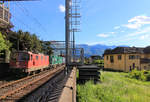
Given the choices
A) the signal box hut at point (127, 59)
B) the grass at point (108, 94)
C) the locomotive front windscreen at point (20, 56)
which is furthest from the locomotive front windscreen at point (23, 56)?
the signal box hut at point (127, 59)

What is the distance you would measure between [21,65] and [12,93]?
5.48 m

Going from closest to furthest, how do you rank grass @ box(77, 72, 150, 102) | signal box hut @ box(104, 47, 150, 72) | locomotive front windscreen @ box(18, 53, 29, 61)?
grass @ box(77, 72, 150, 102) → locomotive front windscreen @ box(18, 53, 29, 61) → signal box hut @ box(104, 47, 150, 72)

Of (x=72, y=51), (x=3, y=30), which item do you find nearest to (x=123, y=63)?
(x=72, y=51)

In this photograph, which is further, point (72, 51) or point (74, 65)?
point (72, 51)

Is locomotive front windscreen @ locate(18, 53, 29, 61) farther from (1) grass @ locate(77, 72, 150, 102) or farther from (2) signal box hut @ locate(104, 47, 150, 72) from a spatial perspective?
(2) signal box hut @ locate(104, 47, 150, 72)

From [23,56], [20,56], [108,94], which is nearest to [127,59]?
[23,56]

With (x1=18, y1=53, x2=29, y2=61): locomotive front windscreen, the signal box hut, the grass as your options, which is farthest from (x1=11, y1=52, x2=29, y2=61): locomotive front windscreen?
the signal box hut

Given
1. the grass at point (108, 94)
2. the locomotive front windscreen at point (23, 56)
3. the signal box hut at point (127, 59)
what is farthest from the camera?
the signal box hut at point (127, 59)

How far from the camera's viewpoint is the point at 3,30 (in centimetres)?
2252

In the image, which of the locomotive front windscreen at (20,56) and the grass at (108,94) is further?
the locomotive front windscreen at (20,56)

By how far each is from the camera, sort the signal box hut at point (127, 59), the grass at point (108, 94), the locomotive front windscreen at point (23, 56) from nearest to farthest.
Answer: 1. the grass at point (108, 94)
2. the locomotive front windscreen at point (23, 56)
3. the signal box hut at point (127, 59)

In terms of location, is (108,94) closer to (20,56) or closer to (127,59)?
(20,56)

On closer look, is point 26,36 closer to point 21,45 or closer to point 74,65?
point 21,45

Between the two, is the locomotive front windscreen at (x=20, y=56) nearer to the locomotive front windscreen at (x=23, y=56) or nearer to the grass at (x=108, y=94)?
the locomotive front windscreen at (x=23, y=56)
